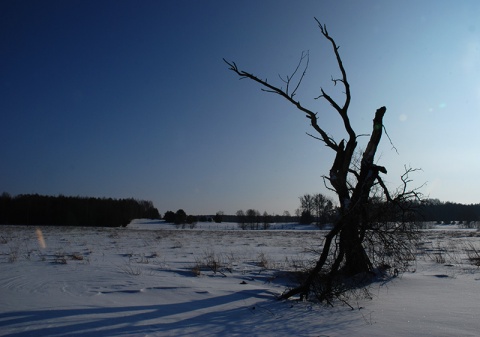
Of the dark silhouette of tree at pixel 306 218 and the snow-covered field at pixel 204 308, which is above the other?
the dark silhouette of tree at pixel 306 218

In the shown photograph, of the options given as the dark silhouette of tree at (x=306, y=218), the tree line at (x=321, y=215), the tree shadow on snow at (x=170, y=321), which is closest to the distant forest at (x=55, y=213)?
the tree line at (x=321, y=215)

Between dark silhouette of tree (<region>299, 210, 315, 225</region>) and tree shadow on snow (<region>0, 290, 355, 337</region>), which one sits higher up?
dark silhouette of tree (<region>299, 210, 315, 225</region>)

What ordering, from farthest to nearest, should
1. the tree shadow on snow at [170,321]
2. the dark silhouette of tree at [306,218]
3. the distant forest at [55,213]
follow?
the dark silhouette of tree at [306,218], the distant forest at [55,213], the tree shadow on snow at [170,321]

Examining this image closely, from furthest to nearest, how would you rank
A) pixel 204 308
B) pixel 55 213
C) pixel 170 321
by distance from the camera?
pixel 55 213 → pixel 204 308 → pixel 170 321

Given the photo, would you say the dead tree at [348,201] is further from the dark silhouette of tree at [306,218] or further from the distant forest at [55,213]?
the dark silhouette of tree at [306,218]

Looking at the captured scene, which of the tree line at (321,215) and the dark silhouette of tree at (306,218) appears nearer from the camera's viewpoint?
the tree line at (321,215)

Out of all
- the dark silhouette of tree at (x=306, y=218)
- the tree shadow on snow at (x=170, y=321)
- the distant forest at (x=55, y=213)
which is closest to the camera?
the tree shadow on snow at (x=170, y=321)

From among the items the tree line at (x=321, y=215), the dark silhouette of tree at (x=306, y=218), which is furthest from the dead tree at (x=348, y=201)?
the dark silhouette of tree at (x=306, y=218)

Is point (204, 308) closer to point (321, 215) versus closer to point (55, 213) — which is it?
point (321, 215)

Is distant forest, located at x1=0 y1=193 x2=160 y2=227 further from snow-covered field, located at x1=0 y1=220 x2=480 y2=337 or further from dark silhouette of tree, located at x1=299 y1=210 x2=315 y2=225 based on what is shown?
snow-covered field, located at x1=0 y1=220 x2=480 y2=337

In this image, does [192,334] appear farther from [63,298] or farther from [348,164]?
[348,164]

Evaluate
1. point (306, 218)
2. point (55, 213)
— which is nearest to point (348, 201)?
point (55, 213)

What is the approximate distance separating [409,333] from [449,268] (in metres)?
5.91

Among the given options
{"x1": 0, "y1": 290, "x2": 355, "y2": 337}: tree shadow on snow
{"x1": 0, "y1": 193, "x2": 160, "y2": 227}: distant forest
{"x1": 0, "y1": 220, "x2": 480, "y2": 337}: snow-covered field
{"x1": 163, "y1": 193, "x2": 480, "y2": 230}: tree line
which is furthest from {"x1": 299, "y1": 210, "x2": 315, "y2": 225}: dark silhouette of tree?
{"x1": 0, "y1": 290, "x2": 355, "y2": 337}: tree shadow on snow
